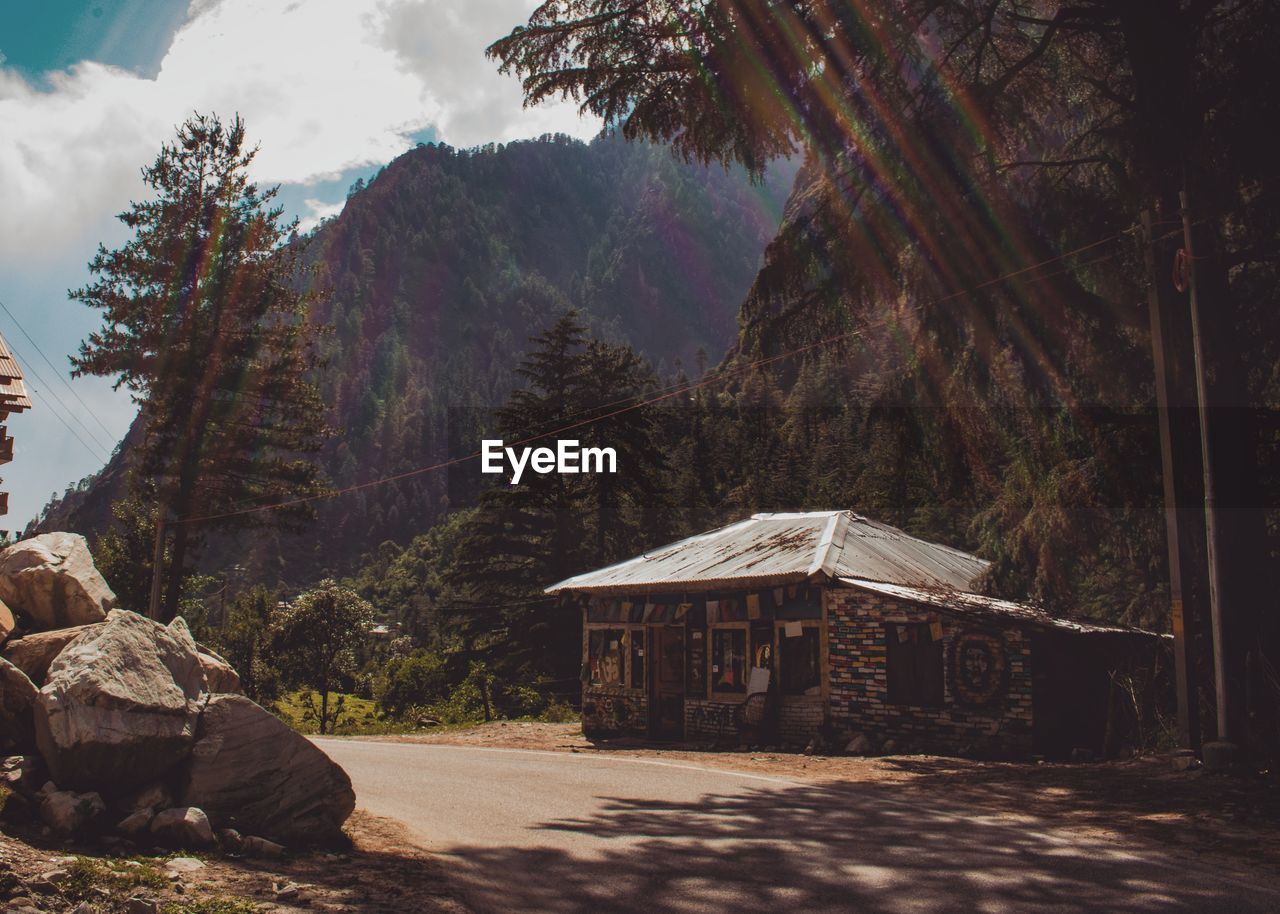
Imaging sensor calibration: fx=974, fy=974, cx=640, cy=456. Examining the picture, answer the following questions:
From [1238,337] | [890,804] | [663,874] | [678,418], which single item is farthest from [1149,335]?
[678,418]

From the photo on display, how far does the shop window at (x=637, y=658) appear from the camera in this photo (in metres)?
20.8

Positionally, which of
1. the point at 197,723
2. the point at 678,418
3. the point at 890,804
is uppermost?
the point at 678,418

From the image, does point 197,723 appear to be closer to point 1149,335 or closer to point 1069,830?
point 1069,830

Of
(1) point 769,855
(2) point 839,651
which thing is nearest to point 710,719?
(2) point 839,651

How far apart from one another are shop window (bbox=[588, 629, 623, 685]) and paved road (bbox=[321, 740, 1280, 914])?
1040cm

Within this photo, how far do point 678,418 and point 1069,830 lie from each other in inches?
2956

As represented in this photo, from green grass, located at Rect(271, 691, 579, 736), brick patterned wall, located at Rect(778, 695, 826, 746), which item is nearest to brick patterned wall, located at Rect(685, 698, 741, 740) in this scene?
brick patterned wall, located at Rect(778, 695, 826, 746)

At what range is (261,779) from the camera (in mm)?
6637

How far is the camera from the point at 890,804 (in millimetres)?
9469

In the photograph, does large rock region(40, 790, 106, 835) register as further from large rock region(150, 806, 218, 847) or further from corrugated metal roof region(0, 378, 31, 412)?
corrugated metal roof region(0, 378, 31, 412)

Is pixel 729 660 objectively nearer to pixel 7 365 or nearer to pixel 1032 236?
pixel 1032 236

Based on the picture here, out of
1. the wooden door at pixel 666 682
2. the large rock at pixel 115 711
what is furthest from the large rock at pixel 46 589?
the wooden door at pixel 666 682

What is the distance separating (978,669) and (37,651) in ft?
42.8

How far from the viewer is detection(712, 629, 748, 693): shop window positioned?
18.7 m
